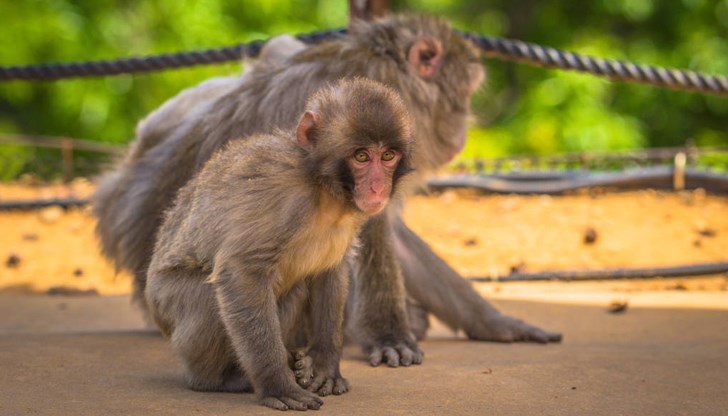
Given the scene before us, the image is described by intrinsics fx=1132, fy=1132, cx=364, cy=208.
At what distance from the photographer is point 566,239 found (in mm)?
7973

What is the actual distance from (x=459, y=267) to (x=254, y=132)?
123 inches

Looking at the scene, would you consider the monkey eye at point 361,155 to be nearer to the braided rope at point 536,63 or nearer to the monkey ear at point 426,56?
the monkey ear at point 426,56

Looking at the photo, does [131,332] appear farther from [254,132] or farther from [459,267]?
[459,267]

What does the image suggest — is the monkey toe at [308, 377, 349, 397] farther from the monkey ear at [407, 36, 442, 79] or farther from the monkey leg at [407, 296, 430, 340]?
the monkey ear at [407, 36, 442, 79]

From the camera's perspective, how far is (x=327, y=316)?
3898 mm

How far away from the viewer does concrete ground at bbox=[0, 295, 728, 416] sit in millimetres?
3502

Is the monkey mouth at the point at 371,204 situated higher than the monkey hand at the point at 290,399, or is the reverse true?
the monkey mouth at the point at 371,204

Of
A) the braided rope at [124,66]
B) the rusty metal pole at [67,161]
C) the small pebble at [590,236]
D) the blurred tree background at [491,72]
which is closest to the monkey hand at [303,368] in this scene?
the braided rope at [124,66]

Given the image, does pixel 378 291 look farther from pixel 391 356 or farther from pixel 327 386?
pixel 327 386

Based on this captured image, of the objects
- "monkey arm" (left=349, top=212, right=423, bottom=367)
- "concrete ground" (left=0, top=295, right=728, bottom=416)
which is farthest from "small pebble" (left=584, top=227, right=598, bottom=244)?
"monkey arm" (left=349, top=212, right=423, bottom=367)

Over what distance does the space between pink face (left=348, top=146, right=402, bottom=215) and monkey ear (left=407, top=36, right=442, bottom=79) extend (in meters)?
1.75

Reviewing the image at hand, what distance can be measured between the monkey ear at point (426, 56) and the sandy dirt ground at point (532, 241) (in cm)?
186

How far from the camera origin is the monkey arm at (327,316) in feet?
12.7

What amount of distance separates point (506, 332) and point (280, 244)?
6.46 feet
